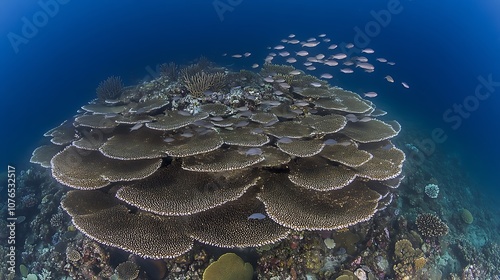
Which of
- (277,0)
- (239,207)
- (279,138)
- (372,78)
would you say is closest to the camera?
(239,207)

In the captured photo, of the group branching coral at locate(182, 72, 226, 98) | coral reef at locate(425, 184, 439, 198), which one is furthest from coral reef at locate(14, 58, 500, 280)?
coral reef at locate(425, 184, 439, 198)

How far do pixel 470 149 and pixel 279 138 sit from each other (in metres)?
29.8

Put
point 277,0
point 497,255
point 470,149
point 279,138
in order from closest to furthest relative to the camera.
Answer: point 279,138 < point 497,255 < point 470,149 < point 277,0

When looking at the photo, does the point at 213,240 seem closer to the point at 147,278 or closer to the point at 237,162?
the point at 237,162

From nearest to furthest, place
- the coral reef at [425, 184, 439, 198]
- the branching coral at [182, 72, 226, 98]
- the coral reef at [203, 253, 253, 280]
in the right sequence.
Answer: the coral reef at [203, 253, 253, 280]
the branching coral at [182, 72, 226, 98]
the coral reef at [425, 184, 439, 198]

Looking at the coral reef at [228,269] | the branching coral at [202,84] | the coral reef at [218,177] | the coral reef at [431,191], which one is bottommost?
the coral reef at [431,191]

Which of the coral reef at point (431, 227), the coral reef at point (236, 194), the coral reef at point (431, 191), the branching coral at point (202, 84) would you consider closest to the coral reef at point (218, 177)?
the coral reef at point (236, 194)

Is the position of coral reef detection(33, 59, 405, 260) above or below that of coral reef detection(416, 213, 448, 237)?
above

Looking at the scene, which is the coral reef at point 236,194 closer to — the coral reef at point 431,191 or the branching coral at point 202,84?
the branching coral at point 202,84

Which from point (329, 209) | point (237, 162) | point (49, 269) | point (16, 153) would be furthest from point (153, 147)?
point (16, 153)

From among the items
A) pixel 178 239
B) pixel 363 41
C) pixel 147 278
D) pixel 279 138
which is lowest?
pixel 363 41

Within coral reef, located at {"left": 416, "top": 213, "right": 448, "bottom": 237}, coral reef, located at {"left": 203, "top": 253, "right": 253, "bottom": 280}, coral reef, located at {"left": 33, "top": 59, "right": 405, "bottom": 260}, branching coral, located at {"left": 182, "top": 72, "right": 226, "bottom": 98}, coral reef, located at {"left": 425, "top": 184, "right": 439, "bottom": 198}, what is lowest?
coral reef, located at {"left": 425, "top": 184, "right": 439, "bottom": 198}

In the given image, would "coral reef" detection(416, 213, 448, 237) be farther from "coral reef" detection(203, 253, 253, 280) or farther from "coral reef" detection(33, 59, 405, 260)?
"coral reef" detection(203, 253, 253, 280)

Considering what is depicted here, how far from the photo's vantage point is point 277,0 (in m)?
33.3
